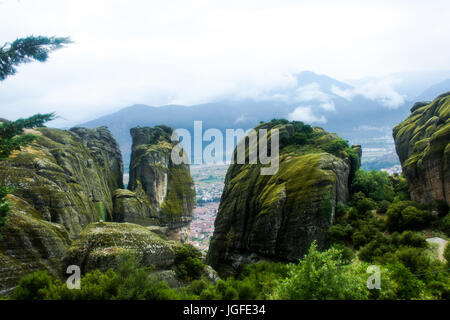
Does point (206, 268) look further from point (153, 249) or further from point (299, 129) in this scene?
point (299, 129)

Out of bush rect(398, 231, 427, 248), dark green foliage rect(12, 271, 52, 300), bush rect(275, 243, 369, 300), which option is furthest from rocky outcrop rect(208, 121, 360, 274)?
dark green foliage rect(12, 271, 52, 300)

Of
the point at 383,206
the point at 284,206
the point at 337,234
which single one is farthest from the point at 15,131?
the point at 383,206

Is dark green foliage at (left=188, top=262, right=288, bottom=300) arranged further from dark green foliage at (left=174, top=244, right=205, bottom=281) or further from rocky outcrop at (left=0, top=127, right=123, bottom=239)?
rocky outcrop at (left=0, top=127, right=123, bottom=239)

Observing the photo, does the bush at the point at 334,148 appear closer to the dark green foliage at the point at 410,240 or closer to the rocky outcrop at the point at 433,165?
the rocky outcrop at the point at 433,165

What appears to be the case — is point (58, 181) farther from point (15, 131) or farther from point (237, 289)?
point (237, 289)

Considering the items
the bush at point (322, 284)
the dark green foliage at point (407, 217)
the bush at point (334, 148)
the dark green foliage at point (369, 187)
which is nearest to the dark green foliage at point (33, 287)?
the bush at point (322, 284)

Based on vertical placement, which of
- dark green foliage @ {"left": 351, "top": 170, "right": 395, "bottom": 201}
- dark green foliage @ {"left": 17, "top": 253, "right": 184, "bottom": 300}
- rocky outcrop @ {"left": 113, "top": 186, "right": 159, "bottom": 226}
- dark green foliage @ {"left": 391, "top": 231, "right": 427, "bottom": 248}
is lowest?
rocky outcrop @ {"left": 113, "top": 186, "right": 159, "bottom": 226}
